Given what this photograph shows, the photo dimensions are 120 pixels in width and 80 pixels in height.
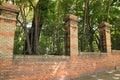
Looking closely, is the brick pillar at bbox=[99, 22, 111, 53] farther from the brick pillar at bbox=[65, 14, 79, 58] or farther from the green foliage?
A: the brick pillar at bbox=[65, 14, 79, 58]

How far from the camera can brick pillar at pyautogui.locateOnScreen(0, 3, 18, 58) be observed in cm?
537

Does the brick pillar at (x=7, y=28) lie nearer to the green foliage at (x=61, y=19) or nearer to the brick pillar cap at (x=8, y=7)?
the brick pillar cap at (x=8, y=7)

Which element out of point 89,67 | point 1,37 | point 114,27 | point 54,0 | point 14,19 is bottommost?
point 89,67

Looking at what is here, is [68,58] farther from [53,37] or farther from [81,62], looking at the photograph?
[53,37]

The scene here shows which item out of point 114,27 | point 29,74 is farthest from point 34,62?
point 114,27

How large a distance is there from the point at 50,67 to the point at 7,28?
7.55 feet

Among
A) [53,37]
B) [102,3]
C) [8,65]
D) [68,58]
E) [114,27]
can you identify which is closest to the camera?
[8,65]

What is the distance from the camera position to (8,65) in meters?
5.34

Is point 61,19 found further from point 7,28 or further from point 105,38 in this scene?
point 7,28

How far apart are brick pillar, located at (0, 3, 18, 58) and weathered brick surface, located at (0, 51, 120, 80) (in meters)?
0.34

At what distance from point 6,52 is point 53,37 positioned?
4.29 meters

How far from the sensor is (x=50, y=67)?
6.41m

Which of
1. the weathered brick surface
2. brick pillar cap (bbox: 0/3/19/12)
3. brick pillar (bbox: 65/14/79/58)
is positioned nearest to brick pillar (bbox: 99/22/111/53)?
the weathered brick surface

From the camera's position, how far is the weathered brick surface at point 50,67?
541 centimetres
